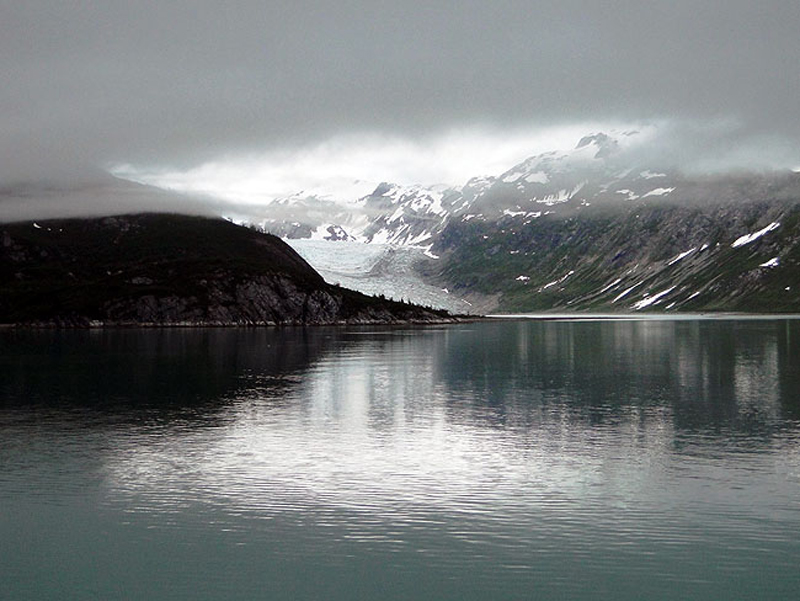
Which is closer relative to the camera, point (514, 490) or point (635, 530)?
point (635, 530)

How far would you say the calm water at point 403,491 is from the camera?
29.0 m

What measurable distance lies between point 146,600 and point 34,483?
1840 cm

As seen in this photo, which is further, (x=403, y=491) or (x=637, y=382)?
(x=637, y=382)

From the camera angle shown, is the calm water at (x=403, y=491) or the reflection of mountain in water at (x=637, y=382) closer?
the calm water at (x=403, y=491)

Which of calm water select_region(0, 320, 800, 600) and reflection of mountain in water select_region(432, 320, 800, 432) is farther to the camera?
reflection of mountain in water select_region(432, 320, 800, 432)

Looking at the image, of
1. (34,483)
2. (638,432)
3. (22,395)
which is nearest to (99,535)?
(34,483)

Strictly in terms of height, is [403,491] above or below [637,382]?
below

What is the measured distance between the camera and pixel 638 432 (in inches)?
2213

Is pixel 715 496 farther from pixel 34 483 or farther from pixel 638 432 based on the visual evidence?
pixel 34 483

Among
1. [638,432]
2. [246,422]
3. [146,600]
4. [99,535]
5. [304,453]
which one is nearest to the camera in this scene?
[146,600]

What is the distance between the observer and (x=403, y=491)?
40594 millimetres

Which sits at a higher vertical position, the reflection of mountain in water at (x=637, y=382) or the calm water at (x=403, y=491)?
the reflection of mountain in water at (x=637, y=382)

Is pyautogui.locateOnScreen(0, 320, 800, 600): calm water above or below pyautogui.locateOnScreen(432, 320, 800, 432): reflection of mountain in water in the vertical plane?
below

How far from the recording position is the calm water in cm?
2900
